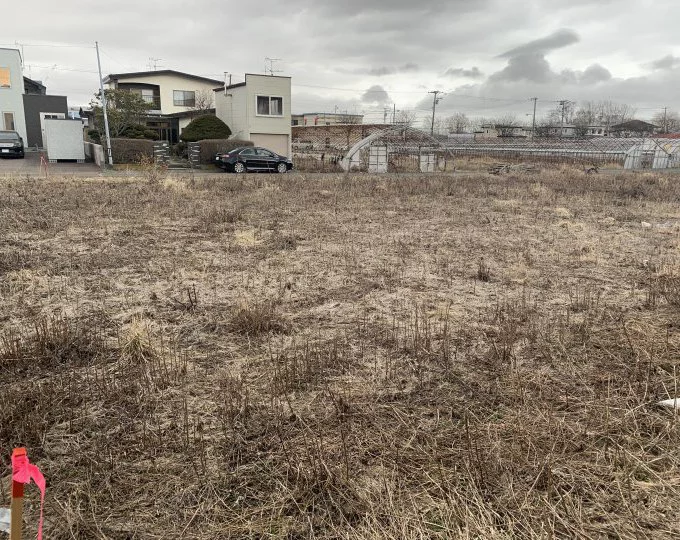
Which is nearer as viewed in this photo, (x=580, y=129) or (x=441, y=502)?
(x=441, y=502)

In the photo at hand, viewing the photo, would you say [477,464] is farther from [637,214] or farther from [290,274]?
[637,214]

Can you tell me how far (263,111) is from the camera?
110 feet

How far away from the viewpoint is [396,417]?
3.75 m

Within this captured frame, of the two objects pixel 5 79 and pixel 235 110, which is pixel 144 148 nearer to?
pixel 235 110

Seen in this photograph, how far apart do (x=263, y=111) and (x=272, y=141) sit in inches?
78.8

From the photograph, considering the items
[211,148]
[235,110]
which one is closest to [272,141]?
[235,110]

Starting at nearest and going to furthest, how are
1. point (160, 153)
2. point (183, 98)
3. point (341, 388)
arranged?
point (341, 388) < point (160, 153) < point (183, 98)

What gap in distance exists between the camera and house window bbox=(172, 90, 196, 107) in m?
49.3

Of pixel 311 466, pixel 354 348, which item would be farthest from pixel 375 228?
pixel 311 466

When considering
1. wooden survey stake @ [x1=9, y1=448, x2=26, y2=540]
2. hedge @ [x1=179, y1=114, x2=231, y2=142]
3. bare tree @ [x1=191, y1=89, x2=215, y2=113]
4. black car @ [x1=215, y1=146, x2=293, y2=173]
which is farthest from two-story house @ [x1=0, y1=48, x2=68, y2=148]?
wooden survey stake @ [x1=9, y1=448, x2=26, y2=540]

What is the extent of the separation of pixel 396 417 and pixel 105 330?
11.2ft

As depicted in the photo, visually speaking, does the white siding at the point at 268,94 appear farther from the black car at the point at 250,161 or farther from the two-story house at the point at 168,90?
the two-story house at the point at 168,90

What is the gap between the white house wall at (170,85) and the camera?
47875 mm

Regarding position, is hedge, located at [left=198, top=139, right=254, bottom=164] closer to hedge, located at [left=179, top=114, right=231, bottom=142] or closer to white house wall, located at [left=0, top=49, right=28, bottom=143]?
hedge, located at [left=179, top=114, right=231, bottom=142]
